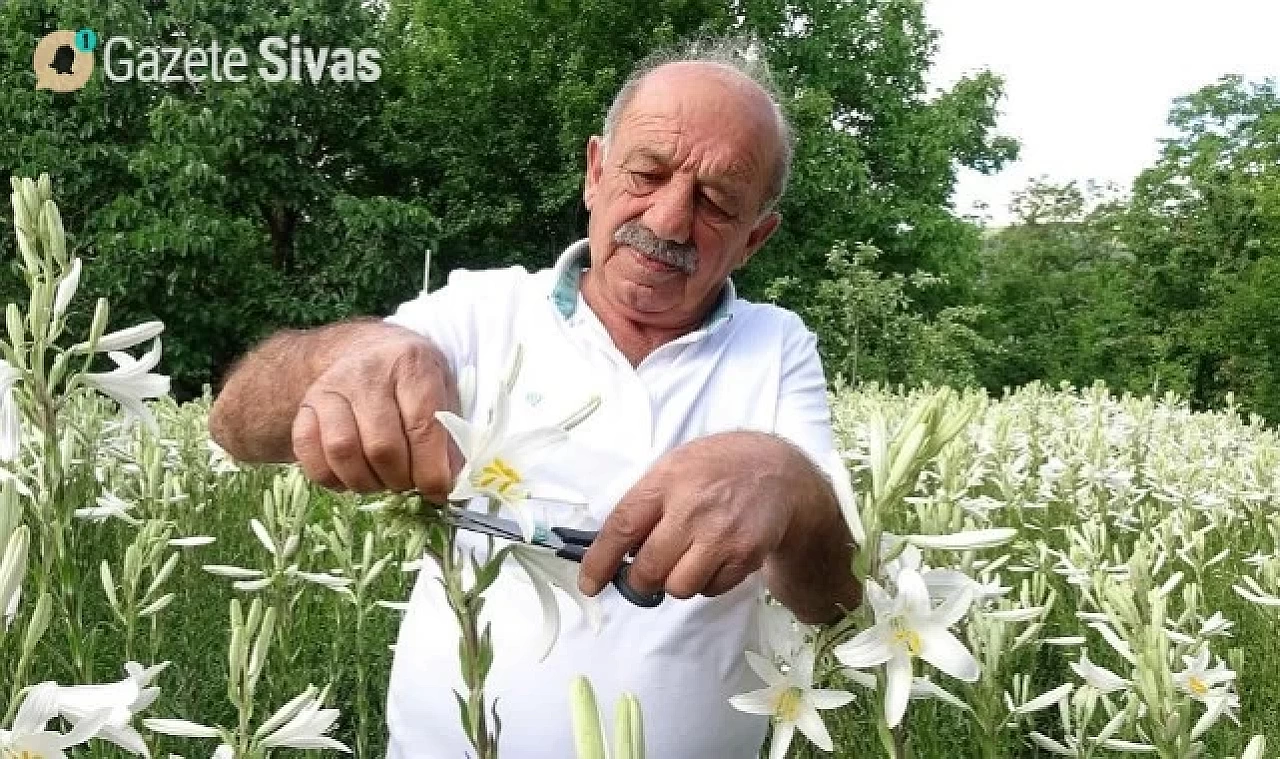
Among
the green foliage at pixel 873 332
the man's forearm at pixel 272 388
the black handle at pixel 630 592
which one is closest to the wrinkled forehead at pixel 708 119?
the man's forearm at pixel 272 388

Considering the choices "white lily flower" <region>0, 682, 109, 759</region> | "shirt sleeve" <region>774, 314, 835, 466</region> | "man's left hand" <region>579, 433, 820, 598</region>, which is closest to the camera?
"white lily flower" <region>0, 682, 109, 759</region>

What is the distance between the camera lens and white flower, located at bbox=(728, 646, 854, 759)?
1.19 metres

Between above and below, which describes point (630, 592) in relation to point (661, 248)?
below

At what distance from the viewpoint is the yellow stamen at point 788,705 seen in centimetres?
122

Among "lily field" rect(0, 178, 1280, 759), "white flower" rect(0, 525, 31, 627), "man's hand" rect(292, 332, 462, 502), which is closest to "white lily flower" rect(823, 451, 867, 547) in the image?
"lily field" rect(0, 178, 1280, 759)

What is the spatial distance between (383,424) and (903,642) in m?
0.55

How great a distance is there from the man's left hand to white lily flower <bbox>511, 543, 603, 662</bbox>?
2cm

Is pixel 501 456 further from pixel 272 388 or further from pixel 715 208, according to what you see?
pixel 715 208

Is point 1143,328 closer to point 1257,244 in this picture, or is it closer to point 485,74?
point 1257,244

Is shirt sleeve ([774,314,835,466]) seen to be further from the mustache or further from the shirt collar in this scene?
the mustache

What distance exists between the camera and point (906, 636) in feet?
Result: 3.57

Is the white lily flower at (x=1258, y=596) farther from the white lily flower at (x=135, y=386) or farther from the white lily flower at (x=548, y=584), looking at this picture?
the white lily flower at (x=135, y=386)

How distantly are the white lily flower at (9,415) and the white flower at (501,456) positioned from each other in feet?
2.02

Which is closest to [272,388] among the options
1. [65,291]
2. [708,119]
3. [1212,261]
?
[65,291]
